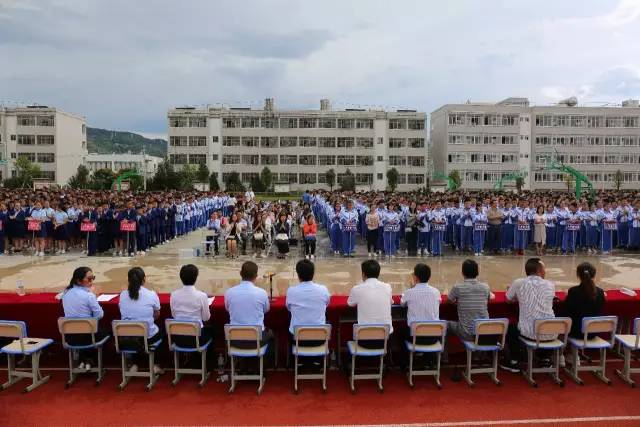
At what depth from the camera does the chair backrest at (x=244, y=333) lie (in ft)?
18.5

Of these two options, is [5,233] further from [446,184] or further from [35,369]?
[446,184]

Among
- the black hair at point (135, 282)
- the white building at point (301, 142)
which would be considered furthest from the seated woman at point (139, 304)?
Answer: the white building at point (301, 142)

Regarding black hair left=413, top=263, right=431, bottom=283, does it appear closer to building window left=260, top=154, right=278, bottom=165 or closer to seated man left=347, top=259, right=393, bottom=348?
seated man left=347, top=259, right=393, bottom=348

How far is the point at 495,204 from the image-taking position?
599 inches

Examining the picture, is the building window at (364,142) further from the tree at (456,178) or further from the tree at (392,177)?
the tree at (456,178)

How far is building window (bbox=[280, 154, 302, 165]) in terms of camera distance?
6725 cm

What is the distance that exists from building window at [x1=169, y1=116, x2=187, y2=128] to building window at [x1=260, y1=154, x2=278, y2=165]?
36.0 feet

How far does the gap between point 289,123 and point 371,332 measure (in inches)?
2475

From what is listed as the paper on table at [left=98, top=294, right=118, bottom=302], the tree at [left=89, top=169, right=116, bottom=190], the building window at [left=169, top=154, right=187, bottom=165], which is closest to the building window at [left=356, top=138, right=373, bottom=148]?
the building window at [left=169, top=154, right=187, bottom=165]

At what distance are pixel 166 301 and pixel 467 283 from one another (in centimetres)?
389

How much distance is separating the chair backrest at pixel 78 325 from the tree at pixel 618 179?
238 ft

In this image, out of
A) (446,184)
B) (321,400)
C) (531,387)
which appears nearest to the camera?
(321,400)

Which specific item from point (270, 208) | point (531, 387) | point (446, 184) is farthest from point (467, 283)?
point (446, 184)

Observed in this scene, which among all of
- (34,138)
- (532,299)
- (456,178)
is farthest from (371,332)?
(34,138)
